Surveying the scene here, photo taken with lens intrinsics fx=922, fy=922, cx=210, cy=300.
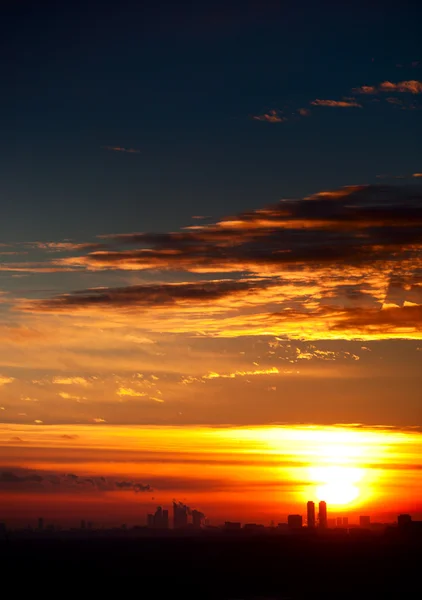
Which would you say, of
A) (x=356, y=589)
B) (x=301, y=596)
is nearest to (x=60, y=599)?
(x=301, y=596)

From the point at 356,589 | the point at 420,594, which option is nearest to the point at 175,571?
the point at 356,589

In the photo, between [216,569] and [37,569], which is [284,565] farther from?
[37,569]

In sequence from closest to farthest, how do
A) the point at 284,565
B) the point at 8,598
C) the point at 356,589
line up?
the point at 8,598
the point at 356,589
the point at 284,565

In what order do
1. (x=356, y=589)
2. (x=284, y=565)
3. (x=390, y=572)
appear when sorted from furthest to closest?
(x=284, y=565)
(x=390, y=572)
(x=356, y=589)

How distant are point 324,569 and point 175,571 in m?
25.4

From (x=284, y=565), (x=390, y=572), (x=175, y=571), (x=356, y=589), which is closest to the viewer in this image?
(x=356, y=589)

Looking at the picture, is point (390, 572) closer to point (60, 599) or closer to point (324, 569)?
point (324, 569)

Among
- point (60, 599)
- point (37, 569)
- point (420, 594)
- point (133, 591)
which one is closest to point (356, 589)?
point (420, 594)

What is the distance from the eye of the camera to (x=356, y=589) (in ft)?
372

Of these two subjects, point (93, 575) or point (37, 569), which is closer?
point (93, 575)

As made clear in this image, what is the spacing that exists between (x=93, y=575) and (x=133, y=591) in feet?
128

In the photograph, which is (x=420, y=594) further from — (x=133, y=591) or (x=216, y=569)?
(x=216, y=569)

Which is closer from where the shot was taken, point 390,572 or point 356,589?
point 356,589

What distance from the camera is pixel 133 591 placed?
11362 centimetres
